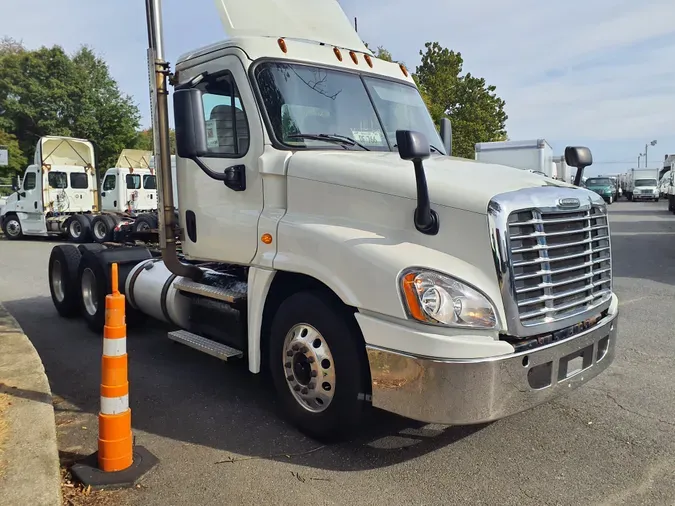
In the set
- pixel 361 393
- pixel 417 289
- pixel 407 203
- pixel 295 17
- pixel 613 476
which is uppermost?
pixel 295 17

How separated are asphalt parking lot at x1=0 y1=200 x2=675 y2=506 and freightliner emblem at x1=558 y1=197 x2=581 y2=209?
1.55m

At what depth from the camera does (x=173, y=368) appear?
546 cm

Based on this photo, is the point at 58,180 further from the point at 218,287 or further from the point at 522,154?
the point at 218,287

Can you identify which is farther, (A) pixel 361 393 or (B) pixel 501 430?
(B) pixel 501 430

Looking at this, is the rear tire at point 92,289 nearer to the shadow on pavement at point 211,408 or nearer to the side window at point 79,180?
the shadow on pavement at point 211,408

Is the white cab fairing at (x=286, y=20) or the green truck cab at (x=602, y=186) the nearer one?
the white cab fairing at (x=286, y=20)

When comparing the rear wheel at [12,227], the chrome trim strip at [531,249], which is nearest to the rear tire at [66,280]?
the chrome trim strip at [531,249]

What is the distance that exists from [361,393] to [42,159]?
19002mm

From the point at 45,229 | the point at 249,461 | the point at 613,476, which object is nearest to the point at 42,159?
the point at 45,229

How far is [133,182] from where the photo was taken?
72.7ft

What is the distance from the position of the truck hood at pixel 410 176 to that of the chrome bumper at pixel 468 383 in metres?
0.87

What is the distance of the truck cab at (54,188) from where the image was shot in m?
19.4

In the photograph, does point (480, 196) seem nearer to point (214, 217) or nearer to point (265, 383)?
point (214, 217)

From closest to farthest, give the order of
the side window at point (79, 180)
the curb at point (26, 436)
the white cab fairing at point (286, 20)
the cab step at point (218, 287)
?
the curb at point (26, 436), the cab step at point (218, 287), the white cab fairing at point (286, 20), the side window at point (79, 180)
